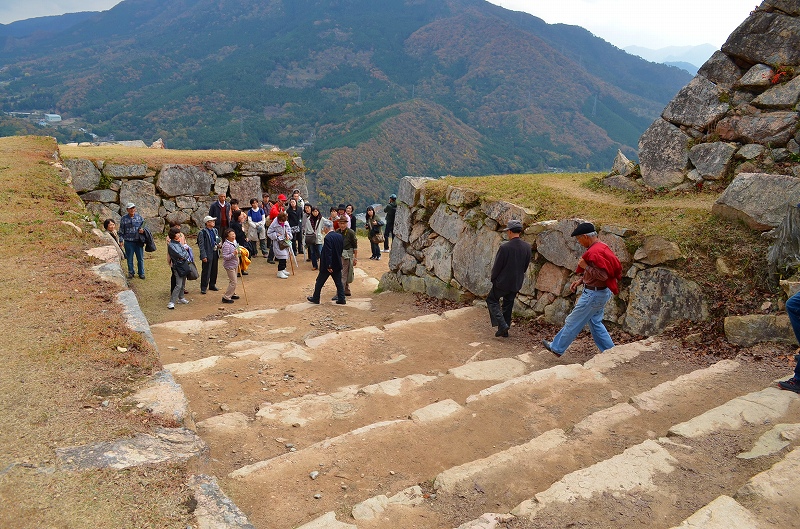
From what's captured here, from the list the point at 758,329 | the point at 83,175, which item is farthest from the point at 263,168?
the point at 758,329

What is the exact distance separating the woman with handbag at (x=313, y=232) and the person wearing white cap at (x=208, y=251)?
265cm

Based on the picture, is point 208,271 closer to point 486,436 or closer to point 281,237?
point 281,237

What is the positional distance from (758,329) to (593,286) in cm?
172

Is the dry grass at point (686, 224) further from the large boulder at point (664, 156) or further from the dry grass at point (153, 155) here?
the dry grass at point (153, 155)

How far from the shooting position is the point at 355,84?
108m

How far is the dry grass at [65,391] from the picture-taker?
313cm

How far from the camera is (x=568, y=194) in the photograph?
9.80 m

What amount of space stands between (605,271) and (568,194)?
146 inches

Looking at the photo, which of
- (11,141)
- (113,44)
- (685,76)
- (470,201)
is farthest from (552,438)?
(113,44)

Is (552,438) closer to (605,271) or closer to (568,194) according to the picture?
(605,271)

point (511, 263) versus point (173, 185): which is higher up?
point (511, 263)

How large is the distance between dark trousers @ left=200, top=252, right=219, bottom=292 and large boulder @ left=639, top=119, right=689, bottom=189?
Answer: 8.42 metres

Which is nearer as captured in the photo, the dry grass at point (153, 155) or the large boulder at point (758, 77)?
the large boulder at point (758, 77)

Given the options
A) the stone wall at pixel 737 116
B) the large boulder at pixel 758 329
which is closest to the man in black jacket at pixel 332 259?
the stone wall at pixel 737 116
